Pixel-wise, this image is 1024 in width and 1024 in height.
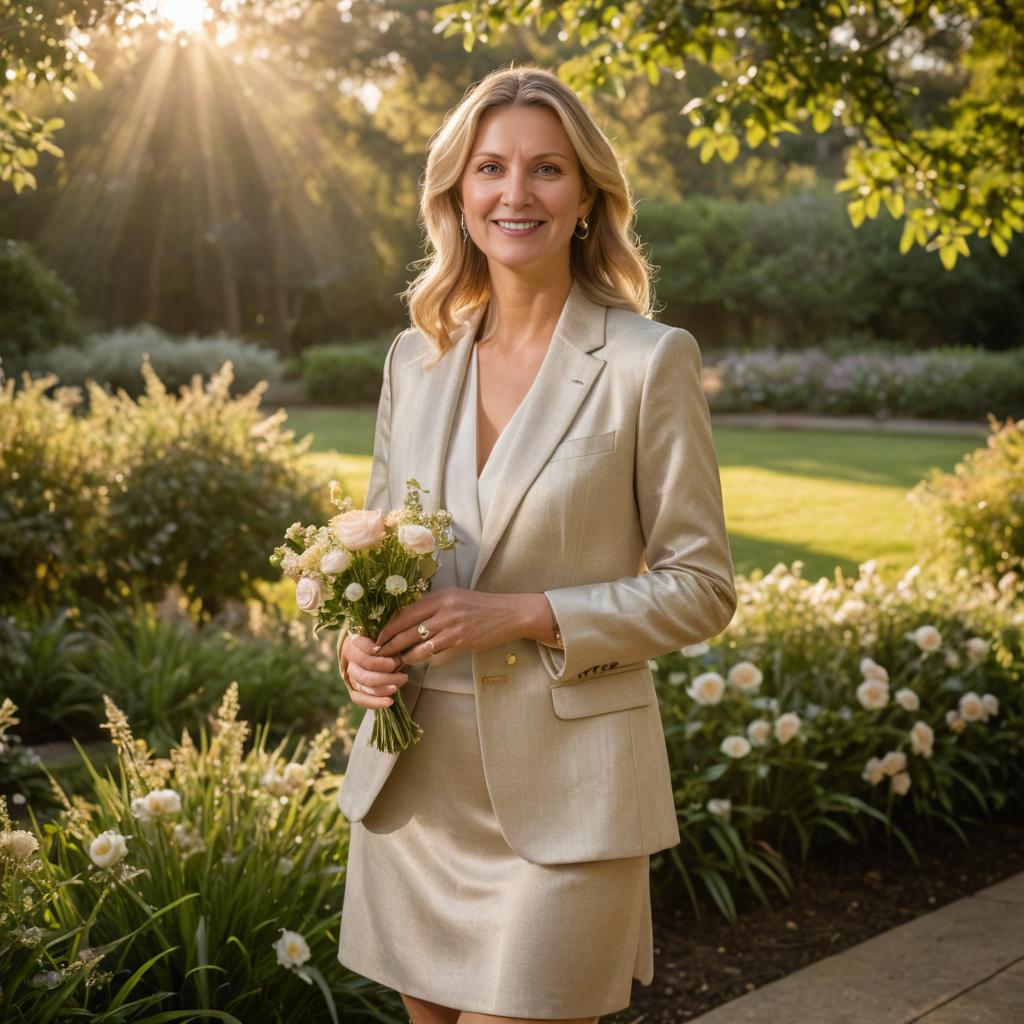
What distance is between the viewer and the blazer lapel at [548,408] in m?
2.15

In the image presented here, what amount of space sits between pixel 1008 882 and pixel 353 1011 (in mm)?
2525

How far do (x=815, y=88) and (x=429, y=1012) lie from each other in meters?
5.19

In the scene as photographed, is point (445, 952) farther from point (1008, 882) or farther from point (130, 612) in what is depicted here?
point (130, 612)

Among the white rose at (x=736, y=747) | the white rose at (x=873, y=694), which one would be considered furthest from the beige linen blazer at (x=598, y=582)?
the white rose at (x=873, y=694)

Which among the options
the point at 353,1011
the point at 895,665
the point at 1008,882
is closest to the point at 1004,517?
the point at 895,665

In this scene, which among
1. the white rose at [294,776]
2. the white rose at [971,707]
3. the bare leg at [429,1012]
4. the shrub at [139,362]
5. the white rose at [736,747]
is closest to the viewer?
the bare leg at [429,1012]

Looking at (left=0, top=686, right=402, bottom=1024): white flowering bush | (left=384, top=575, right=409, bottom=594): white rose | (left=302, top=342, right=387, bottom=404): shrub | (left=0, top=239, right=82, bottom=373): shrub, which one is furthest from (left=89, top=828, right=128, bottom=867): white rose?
(left=302, top=342, right=387, bottom=404): shrub

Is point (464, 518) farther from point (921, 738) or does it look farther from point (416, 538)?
point (921, 738)

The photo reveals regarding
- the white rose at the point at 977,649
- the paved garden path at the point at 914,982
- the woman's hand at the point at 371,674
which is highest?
the woman's hand at the point at 371,674

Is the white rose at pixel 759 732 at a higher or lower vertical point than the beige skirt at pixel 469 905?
lower

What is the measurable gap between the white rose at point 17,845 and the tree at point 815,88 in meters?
4.61

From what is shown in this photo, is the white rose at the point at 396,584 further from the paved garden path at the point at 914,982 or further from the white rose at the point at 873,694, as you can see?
the white rose at the point at 873,694

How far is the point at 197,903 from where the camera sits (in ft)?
9.97

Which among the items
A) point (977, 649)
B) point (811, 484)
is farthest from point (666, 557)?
point (811, 484)
